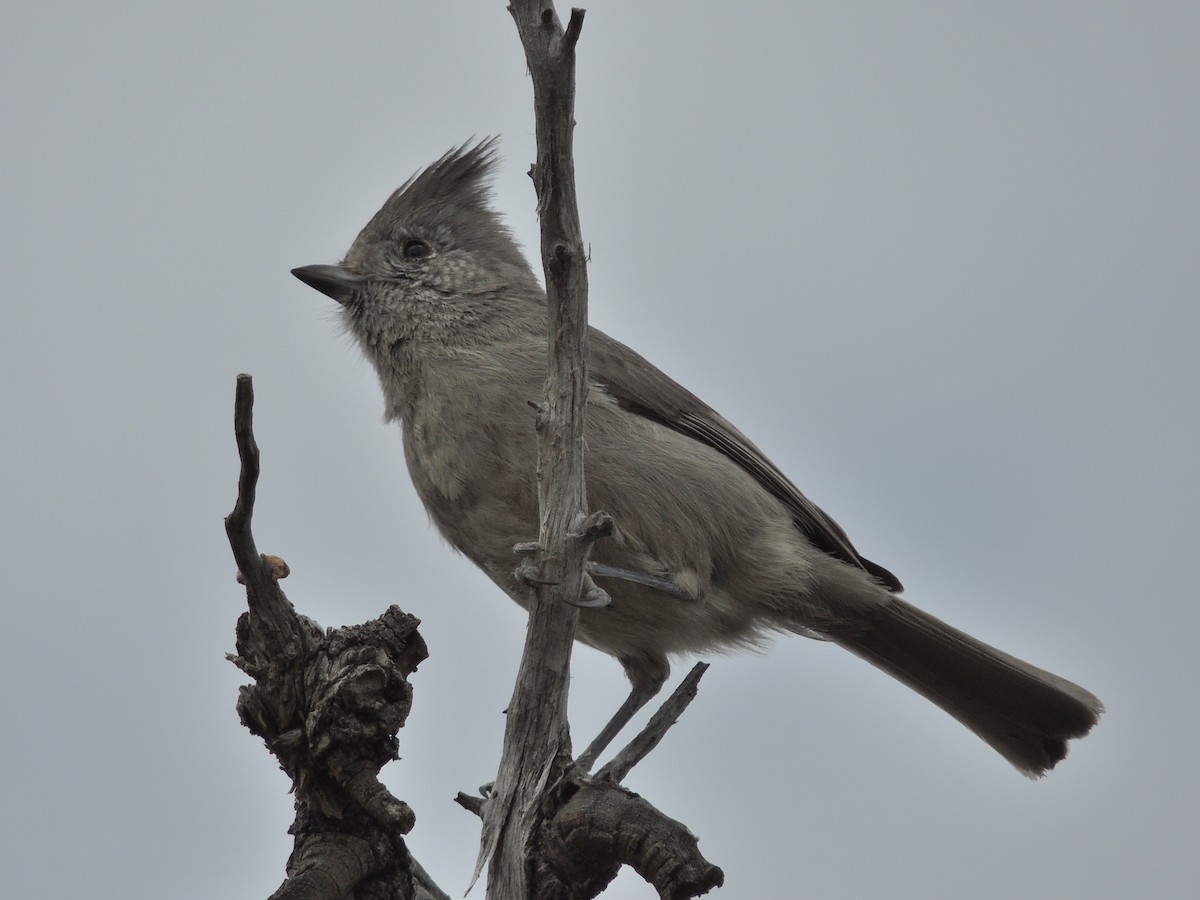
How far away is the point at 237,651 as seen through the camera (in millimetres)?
3945

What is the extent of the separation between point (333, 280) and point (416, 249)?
42 cm

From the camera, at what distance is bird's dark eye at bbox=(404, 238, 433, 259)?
591 cm

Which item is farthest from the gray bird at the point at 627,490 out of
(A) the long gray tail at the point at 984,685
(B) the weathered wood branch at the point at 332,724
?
(B) the weathered wood branch at the point at 332,724

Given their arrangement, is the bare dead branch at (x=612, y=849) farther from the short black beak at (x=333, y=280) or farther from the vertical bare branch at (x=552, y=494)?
the short black beak at (x=333, y=280)

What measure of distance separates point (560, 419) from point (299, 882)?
1499 mm

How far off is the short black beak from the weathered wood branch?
2144 millimetres

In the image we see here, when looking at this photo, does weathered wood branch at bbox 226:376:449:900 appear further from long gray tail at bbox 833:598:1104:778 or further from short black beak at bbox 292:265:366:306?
long gray tail at bbox 833:598:1104:778

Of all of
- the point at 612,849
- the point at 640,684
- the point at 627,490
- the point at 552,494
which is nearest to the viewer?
the point at 612,849

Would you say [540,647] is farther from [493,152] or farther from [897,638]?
[493,152]

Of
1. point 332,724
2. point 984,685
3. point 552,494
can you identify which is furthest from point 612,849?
point 984,685

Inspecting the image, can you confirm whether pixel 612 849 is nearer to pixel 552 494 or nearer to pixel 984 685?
pixel 552 494

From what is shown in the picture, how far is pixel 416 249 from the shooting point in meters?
5.94

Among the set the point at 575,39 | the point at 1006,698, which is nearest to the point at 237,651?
the point at 575,39

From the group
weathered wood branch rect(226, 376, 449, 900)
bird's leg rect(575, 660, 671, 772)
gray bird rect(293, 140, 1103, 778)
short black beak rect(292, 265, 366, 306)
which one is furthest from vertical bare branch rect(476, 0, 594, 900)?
short black beak rect(292, 265, 366, 306)
